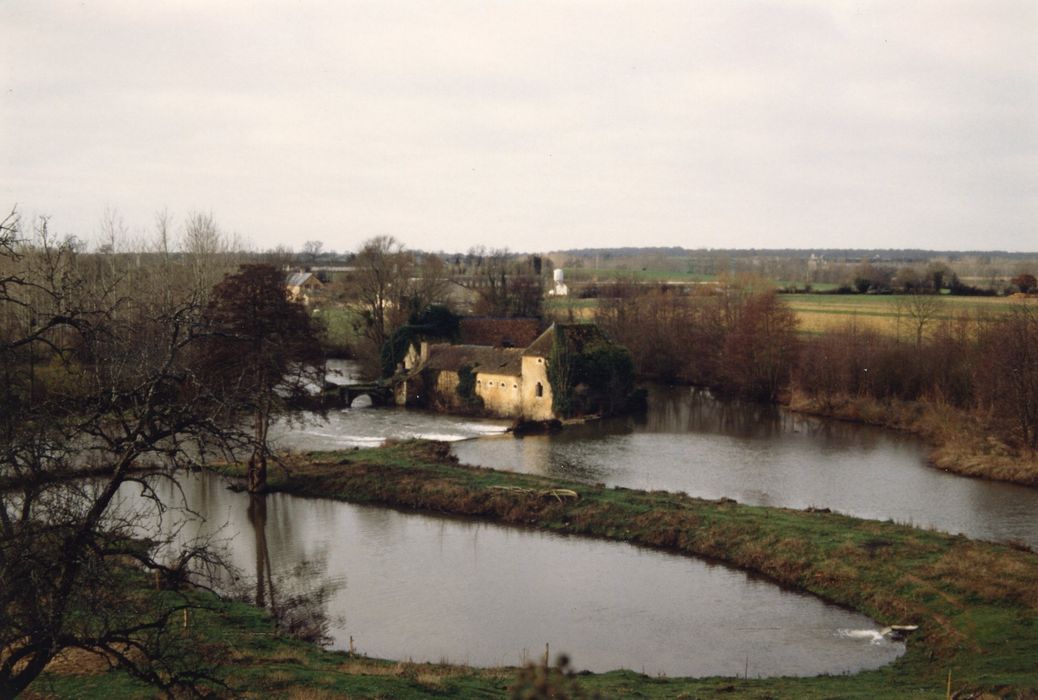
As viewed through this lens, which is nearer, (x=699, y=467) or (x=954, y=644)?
(x=954, y=644)

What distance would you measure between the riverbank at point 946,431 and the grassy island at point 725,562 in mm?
9356

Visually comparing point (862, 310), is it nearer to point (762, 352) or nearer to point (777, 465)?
point (762, 352)

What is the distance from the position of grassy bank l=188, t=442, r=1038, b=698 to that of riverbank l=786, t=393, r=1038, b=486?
9.41m

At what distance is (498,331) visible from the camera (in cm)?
4894

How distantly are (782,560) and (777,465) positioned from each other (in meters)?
11.0

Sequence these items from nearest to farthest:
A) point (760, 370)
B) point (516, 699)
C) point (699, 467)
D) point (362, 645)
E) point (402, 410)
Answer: point (516, 699) < point (362, 645) < point (699, 467) < point (402, 410) < point (760, 370)

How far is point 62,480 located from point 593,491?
18.5m

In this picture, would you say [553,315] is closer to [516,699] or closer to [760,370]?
[760,370]

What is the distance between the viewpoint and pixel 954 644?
16.0 metres

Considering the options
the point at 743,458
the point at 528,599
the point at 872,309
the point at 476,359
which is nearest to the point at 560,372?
the point at 476,359

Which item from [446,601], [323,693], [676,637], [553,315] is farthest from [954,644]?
[553,315]

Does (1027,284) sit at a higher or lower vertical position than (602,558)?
higher

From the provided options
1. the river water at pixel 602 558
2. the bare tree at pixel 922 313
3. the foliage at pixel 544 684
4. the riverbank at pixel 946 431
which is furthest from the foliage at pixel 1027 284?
the foliage at pixel 544 684

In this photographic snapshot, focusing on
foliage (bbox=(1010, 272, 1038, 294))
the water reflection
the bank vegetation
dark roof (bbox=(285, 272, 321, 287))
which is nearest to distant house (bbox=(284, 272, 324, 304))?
dark roof (bbox=(285, 272, 321, 287))
